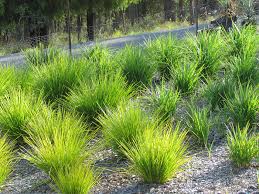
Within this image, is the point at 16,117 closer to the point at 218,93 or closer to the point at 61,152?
the point at 61,152

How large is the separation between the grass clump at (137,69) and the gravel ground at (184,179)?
1.68 metres

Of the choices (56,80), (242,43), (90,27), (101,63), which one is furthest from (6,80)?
(90,27)

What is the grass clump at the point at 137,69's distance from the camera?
551cm

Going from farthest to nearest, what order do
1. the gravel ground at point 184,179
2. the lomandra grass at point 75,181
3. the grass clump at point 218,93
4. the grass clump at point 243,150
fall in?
the grass clump at point 218,93 → the grass clump at point 243,150 → the gravel ground at point 184,179 → the lomandra grass at point 75,181

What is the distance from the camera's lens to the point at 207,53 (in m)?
5.64

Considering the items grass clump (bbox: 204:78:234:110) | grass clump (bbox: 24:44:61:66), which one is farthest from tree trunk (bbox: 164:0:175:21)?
grass clump (bbox: 204:78:234:110)

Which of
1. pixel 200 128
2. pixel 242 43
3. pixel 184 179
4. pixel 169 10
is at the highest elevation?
pixel 242 43

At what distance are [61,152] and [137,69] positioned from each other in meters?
2.24

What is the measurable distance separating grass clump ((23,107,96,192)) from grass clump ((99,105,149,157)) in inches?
9.0

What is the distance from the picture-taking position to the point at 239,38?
6047mm

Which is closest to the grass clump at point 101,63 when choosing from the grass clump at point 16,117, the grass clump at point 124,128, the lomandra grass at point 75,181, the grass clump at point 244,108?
the grass clump at point 16,117

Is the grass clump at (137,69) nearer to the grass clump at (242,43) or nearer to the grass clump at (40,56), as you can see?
the grass clump at (242,43)

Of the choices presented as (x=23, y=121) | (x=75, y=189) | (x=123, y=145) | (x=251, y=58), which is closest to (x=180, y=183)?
(x=123, y=145)

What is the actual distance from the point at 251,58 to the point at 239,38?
32.3 inches
